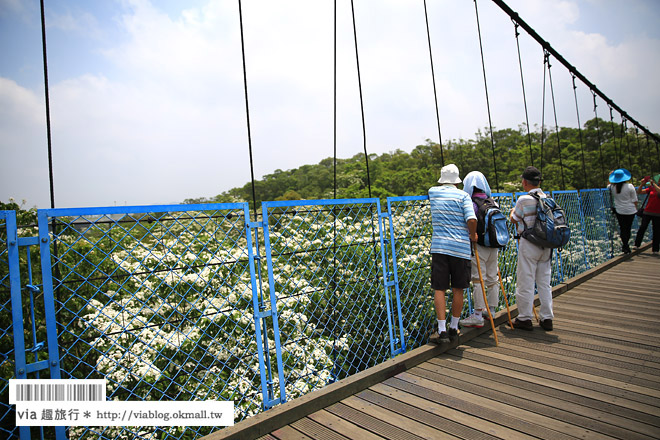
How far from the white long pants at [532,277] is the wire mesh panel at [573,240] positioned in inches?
70.6

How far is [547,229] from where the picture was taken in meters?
2.59

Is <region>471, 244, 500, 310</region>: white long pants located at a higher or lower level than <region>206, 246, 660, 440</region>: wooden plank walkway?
higher

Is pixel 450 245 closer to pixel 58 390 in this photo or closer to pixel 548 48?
pixel 58 390

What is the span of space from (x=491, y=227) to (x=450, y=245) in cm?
46

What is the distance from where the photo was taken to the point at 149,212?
1441mm

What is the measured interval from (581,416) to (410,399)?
2.42 feet

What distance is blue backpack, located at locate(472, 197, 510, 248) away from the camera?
257 centimetres

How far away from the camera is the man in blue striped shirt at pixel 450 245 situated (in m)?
2.34

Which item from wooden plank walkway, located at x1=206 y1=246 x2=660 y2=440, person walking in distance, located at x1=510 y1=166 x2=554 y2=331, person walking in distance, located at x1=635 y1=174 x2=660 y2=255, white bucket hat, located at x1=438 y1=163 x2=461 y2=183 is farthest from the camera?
person walking in distance, located at x1=635 y1=174 x2=660 y2=255

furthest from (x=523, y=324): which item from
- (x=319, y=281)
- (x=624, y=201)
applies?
(x=624, y=201)

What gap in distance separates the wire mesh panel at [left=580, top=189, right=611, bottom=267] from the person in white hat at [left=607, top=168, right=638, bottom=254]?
0.24 m

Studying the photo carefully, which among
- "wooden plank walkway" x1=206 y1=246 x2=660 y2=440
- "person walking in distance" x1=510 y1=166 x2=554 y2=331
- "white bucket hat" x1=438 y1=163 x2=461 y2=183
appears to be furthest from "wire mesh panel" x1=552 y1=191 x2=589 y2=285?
"white bucket hat" x1=438 y1=163 x2=461 y2=183

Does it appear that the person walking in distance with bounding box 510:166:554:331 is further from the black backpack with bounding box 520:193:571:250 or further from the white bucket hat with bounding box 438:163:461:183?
the white bucket hat with bounding box 438:163:461:183

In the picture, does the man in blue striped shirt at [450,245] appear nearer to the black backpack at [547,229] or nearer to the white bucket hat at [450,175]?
the white bucket hat at [450,175]
